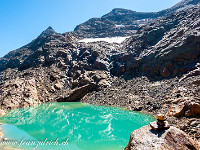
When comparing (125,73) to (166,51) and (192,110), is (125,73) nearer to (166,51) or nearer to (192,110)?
(166,51)

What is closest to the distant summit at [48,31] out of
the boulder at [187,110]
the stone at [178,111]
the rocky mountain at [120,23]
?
the rocky mountain at [120,23]

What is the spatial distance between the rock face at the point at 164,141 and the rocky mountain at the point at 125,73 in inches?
414

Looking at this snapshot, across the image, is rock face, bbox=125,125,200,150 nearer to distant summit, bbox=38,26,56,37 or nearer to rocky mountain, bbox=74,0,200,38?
rocky mountain, bbox=74,0,200,38

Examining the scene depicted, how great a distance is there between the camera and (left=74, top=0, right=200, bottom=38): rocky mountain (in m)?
101

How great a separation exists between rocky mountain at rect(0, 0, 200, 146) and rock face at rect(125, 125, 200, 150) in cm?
1053

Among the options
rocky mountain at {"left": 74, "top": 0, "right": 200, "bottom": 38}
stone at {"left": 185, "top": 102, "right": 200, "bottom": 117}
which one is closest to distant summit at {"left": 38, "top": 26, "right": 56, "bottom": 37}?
rocky mountain at {"left": 74, "top": 0, "right": 200, "bottom": 38}

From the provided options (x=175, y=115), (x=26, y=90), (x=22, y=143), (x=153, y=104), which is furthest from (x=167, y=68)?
(x=26, y=90)

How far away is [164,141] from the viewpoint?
6590 millimetres

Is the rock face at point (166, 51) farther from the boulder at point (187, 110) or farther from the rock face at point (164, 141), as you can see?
the rock face at point (164, 141)

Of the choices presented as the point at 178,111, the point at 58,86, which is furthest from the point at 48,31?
the point at 178,111

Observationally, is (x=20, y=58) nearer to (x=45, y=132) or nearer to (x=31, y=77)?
(x=31, y=77)

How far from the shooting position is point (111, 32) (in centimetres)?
10150

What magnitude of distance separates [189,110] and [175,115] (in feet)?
5.64

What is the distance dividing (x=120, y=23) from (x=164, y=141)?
13204 cm
